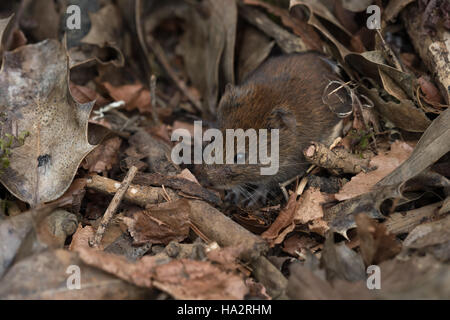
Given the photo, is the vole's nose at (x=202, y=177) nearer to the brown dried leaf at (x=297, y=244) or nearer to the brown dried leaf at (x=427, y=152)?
the brown dried leaf at (x=297, y=244)

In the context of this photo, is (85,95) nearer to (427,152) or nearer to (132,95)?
(132,95)

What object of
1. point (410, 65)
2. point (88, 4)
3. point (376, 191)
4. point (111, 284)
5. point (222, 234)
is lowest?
point (111, 284)

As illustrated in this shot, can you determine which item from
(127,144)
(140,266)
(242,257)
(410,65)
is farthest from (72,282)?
(410,65)

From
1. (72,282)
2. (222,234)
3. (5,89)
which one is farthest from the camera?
(5,89)

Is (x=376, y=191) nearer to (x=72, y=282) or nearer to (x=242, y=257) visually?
(x=242, y=257)

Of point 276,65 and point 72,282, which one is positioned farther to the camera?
point 276,65

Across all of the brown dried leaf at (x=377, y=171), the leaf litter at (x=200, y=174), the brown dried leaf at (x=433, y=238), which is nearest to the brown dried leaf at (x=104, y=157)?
the leaf litter at (x=200, y=174)

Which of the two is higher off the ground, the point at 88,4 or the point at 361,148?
the point at 88,4
